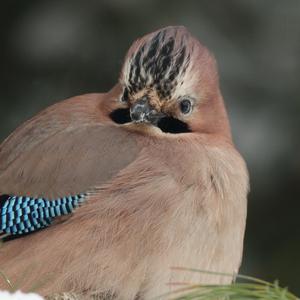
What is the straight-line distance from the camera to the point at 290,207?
22.9ft

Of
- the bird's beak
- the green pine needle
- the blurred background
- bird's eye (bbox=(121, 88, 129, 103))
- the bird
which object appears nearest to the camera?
the green pine needle

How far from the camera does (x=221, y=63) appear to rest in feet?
23.8

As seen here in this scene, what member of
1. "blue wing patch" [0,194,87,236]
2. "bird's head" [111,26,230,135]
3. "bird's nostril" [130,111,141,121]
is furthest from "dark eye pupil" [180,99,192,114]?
"blue wing patch" [0,194,87,236]

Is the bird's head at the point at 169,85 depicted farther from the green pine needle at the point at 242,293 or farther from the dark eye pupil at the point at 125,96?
the green pine needle at the point at 242,293

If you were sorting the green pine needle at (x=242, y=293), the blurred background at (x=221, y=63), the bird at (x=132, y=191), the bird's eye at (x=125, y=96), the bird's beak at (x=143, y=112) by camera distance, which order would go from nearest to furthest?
the green pine needle at (x=242, y=293)
the bird at (x=132, y=191)
the bird's beak at (x=143, y=112)
the bird's eye at (x=125, y=96)
the blurred background at (x=221, y=63)

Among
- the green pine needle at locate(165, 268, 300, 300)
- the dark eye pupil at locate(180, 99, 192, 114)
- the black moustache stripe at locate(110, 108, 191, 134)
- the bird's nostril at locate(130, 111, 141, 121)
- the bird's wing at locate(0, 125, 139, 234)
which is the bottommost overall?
the green pine needle at locate(165, 268, 300, 300)

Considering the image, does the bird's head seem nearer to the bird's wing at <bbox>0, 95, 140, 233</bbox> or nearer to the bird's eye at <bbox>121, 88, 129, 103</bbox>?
the bird's eye at <bbox>121, 88, 129, 103</bbox>

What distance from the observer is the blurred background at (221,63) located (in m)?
7.01

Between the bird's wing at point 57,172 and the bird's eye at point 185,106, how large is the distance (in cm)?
22

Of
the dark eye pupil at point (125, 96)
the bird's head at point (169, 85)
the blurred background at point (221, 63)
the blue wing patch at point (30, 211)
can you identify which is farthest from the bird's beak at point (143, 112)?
the blurred background at point (221, 63)

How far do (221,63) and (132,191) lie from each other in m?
2.73

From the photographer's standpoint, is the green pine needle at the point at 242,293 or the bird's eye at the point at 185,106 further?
the bird's eye at the point at 185,106

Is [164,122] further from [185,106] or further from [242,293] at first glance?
[242,293]

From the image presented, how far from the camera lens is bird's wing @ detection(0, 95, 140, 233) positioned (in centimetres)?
464
